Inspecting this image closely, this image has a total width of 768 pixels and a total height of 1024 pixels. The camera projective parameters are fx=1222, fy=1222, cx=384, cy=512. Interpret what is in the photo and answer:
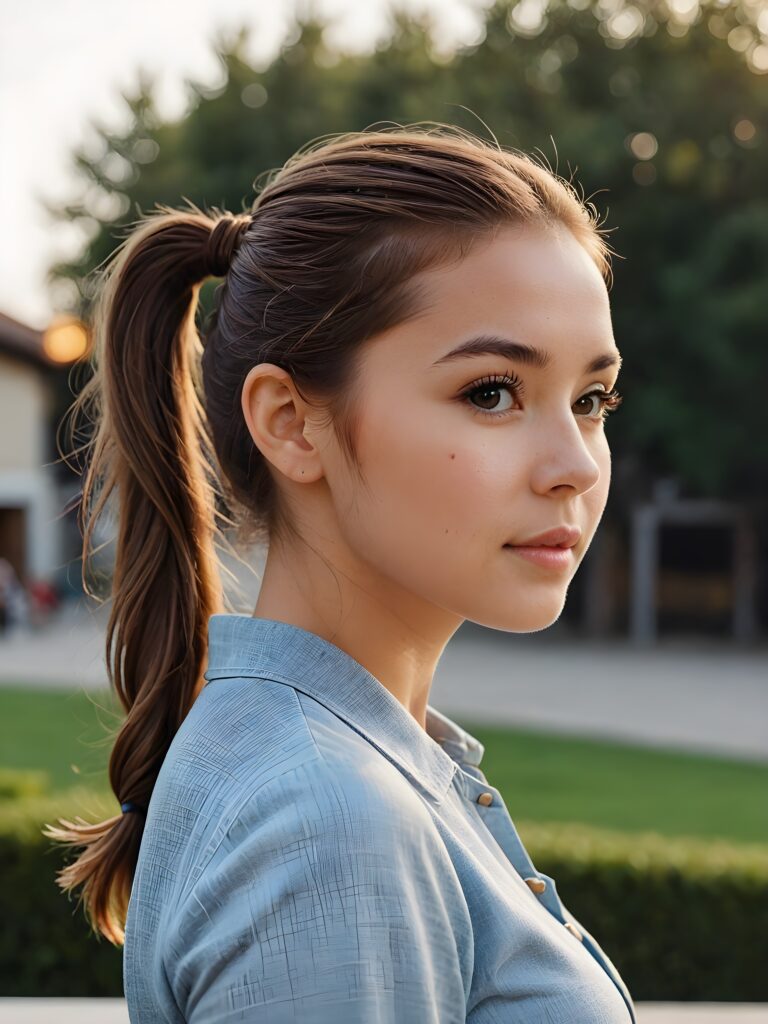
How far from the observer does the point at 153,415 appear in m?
1.56

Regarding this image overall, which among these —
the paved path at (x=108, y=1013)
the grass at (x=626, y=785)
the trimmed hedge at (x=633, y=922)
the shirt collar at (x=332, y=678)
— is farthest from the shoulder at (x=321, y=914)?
the grass at (x=626, y=785)

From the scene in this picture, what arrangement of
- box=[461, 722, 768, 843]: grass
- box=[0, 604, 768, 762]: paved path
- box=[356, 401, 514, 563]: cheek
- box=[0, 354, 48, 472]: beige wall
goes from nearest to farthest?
1. box=[356, 401, 514, 563]: cheek
2. box=[461, 722, 768, 843]: grass
3. box=[0, 604, 768, 762]: paved path
4. box=[0, 354, 48, 472]: beige wall

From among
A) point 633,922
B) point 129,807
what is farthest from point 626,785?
point 129,807

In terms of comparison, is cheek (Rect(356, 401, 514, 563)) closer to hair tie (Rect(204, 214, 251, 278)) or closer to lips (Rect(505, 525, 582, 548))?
lips (Rect(505, 525, 582, 548))

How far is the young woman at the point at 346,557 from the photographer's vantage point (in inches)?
39.8

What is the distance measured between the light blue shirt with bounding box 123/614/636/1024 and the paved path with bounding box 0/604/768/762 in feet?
23.9

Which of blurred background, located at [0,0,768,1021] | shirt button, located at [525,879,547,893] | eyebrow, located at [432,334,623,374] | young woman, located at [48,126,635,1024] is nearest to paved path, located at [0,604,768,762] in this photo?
blurred background, located at [0,0,768,1021]

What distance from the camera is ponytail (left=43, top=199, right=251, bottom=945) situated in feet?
5.09

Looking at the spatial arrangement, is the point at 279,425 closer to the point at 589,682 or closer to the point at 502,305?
the point at 502,305

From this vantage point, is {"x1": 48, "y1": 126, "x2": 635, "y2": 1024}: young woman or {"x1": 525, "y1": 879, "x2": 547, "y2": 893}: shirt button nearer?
{"x1": 48, "y1": 126, "x2": 635, "y2": 1024}: young woman

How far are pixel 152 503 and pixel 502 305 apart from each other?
22.2 inches

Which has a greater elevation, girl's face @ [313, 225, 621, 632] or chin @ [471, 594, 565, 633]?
girl's face @ [313, 225, 621, 632]

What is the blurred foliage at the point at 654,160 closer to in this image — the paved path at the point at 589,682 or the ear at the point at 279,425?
the paved path at the point at 589,682

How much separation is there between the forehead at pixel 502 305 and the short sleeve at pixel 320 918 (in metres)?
0.45
